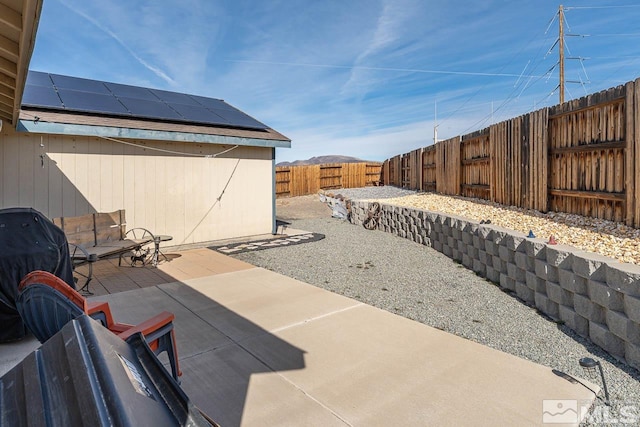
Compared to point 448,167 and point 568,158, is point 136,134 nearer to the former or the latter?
point 568,158

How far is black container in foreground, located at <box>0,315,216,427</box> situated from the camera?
95 cm

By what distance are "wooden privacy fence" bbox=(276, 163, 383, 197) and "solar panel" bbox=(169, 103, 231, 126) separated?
1009cm

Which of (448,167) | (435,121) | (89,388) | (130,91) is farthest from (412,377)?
(435,121)

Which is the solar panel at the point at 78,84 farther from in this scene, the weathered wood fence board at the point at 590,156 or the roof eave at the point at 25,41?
the weathered wood fence board at the point at 590,156

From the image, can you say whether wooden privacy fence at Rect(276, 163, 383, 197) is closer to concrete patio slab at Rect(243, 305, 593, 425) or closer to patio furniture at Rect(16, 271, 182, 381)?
concrete patio slab at Rect(243, 305, 593, 425)

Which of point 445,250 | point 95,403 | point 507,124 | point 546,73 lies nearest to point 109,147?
point 445,250

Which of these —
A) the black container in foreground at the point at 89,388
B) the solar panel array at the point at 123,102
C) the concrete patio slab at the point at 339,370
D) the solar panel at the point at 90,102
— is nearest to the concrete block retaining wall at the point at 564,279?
the concrete patio slab at the point at 339,370

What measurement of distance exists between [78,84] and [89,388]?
31.3 feet

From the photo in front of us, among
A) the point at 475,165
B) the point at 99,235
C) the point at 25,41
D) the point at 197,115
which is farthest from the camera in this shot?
the point at 475,165

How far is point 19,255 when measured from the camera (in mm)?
3359

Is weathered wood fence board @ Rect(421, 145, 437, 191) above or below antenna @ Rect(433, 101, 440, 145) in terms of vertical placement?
below

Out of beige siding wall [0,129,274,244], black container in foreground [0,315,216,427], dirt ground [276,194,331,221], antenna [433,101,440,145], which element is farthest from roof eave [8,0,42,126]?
antenna [433,101,440,145]

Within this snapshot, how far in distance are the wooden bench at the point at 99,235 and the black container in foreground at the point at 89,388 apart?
4433 millimetres

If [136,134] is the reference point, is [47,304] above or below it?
below
